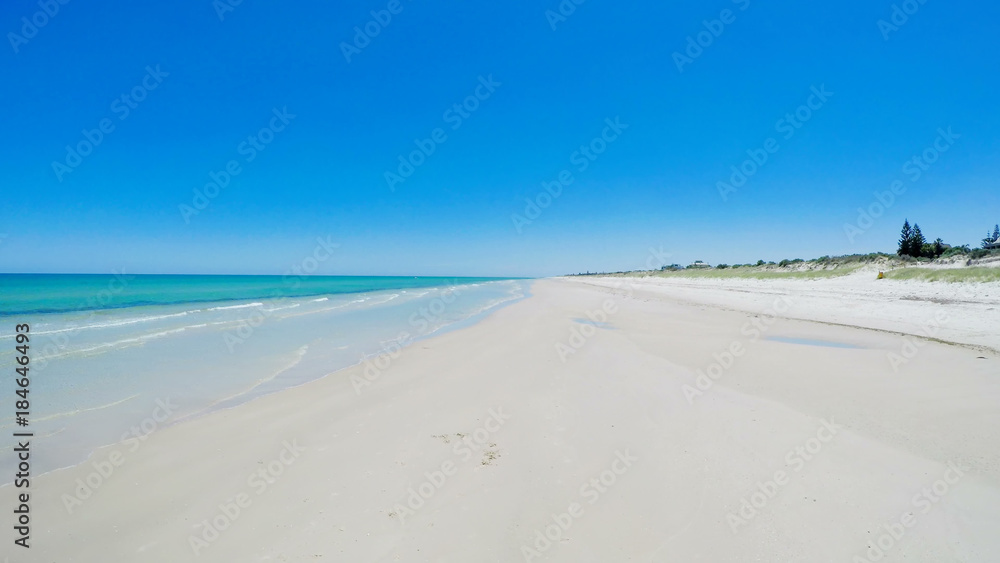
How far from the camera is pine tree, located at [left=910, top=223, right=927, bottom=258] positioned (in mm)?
38406

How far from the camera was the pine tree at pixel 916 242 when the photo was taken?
3841 centimetres

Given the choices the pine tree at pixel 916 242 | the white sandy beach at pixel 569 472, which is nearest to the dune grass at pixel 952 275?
the white sandy beach at pixel 569 472

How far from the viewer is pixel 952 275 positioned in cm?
1991

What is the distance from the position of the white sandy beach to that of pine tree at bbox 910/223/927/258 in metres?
42.2

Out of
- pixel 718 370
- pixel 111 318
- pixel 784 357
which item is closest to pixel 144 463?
pixel 718 370

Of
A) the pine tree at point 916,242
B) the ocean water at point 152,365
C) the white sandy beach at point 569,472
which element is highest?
the pine tree at point 916,242

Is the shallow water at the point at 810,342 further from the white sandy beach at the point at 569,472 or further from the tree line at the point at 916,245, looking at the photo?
the tree line at the point at 916,245

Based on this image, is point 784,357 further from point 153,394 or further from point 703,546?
point 153,394

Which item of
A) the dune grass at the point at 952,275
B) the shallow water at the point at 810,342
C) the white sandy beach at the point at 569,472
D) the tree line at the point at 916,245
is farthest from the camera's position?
the tree line at the point at 916,245

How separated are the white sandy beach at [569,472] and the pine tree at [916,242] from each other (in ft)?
138

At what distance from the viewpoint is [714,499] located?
3.89 metres

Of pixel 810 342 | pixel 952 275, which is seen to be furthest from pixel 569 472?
pixel 952 275

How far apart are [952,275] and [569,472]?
26721 millimetres

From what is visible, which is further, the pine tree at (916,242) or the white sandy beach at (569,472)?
the pine tree at (916,242)
